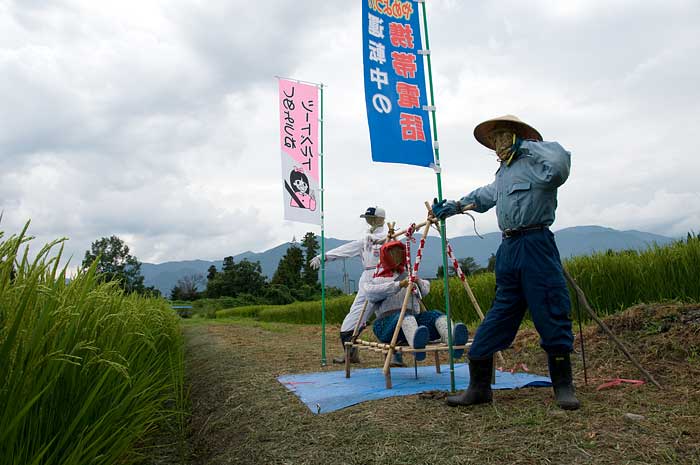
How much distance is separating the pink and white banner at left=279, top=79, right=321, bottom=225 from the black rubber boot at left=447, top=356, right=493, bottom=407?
381 cm

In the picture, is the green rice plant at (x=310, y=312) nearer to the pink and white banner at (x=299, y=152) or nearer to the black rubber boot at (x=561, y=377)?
the pink and white banner at (x=299, y=152)

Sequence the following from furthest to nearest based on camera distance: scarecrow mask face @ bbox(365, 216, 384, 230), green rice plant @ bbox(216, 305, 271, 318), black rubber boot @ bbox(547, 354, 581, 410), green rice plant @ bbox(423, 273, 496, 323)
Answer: green rice plant @ bbox(216, 305, 271, 318)
green rice plant @ bbox(423, 273, 496, 323)
scarecrow mask face @ bbox(365, 216, 384, 230)
black rubber boot @ bbox(547, 354, 581, 410)

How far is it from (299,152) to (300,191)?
1.79ft

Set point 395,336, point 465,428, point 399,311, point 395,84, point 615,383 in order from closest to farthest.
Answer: point 465,428
point 615,383
point 395,336
point 395,84
point 399,311

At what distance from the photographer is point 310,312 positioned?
1855 centimetres

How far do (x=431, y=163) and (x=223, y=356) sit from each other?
4.37 m

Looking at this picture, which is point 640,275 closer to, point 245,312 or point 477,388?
point 477,388

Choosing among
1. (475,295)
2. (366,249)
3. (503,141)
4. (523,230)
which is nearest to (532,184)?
(523,230)

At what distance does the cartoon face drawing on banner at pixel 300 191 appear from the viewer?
673 centimetres

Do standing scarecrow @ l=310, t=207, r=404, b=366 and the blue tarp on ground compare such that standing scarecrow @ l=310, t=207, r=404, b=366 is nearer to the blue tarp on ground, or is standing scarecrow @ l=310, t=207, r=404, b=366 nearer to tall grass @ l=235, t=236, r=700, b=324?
the blue tarp on ground

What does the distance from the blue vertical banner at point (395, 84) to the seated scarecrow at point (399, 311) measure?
1128 millimetres

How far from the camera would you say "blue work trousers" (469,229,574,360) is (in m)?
3.15

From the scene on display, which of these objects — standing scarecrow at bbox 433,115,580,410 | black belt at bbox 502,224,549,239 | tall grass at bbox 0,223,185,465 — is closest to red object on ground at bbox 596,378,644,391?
standing scarecrow at bbox 433,115,580,410

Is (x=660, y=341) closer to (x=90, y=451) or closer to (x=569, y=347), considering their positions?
(x=569, y=347)
